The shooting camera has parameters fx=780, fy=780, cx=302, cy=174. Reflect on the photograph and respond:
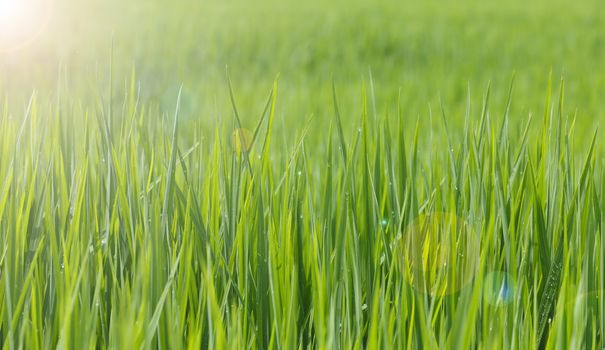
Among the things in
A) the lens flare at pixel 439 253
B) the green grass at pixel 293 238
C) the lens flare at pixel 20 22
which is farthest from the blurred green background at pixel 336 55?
the lens flare at pixel 439 253

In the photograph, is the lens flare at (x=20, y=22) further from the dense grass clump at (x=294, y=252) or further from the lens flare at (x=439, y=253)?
the lens flare at (x=439, y=253)

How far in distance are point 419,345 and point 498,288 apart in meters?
0.14

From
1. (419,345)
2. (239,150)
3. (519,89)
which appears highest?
(239,150)

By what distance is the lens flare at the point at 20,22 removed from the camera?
5.57 m

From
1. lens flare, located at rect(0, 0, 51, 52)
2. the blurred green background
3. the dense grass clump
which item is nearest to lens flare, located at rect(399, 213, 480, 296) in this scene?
the dense grass clump

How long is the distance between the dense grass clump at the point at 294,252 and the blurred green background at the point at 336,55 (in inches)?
83.6

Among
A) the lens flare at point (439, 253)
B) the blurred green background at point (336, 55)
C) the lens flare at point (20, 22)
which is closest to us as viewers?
the lens flare at point (439, 253)

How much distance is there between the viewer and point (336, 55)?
506 centimetres

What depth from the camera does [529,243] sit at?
986mm

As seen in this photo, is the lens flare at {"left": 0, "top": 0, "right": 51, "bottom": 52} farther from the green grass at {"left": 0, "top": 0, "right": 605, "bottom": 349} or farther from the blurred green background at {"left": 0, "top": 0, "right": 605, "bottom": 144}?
the green grass at {"left": 0, "top": 0, "right": 605, "bottom": 349}

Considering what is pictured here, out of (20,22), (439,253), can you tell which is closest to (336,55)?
(20,22)

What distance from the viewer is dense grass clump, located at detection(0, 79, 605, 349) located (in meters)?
0.74

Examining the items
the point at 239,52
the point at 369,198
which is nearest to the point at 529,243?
the point at 369,198

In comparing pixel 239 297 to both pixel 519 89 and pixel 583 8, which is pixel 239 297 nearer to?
pixel 519 89
